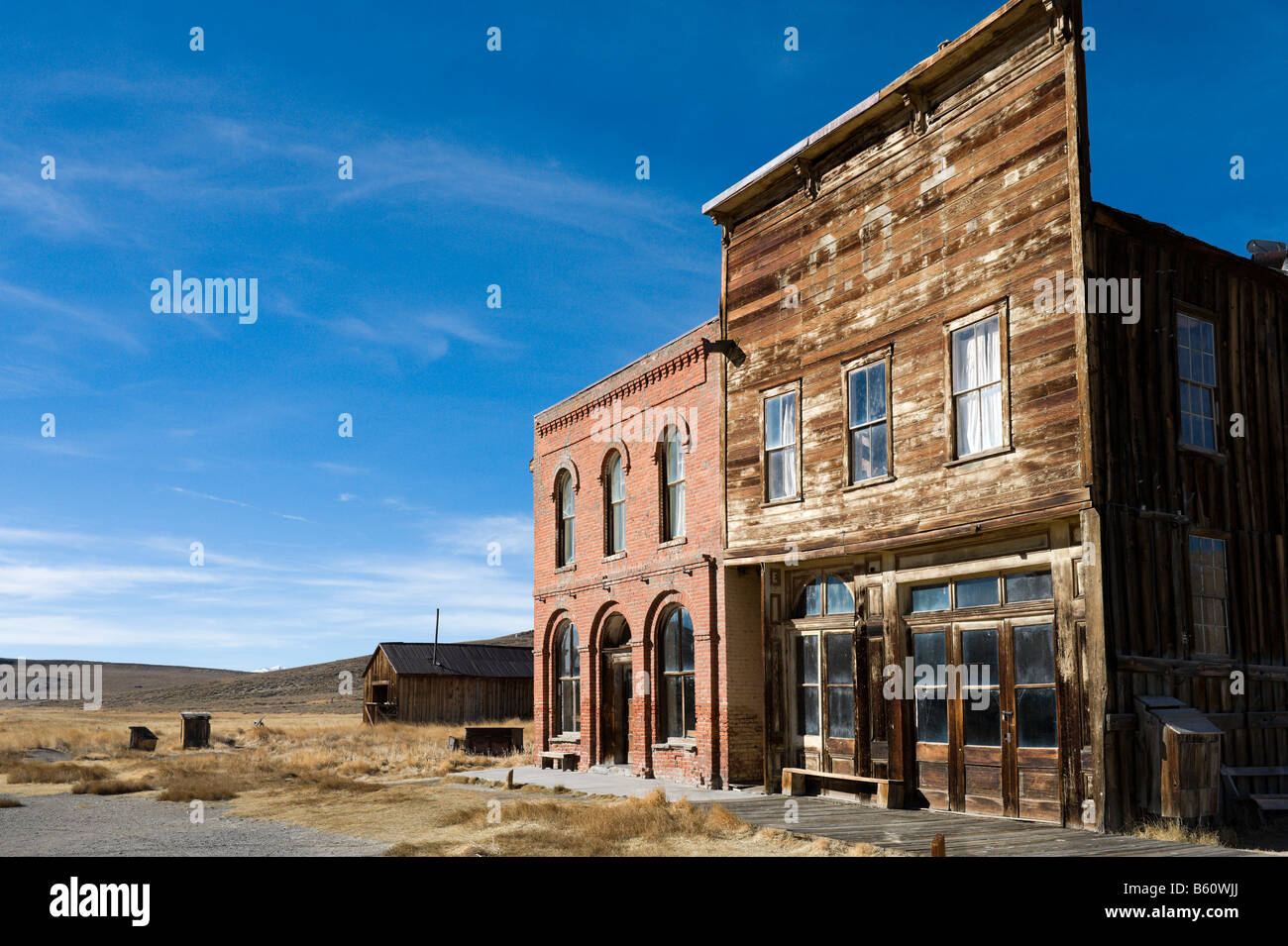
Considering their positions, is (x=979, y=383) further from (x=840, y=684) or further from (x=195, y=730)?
(x=195, y=730)

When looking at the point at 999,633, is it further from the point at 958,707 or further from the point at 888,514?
the point at 888,514

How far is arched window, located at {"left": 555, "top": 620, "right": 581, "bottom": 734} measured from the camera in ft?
78.1

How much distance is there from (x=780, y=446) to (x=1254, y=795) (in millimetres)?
8029

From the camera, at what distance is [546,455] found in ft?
83.3

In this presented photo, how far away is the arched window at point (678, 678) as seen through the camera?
19625 millimetres

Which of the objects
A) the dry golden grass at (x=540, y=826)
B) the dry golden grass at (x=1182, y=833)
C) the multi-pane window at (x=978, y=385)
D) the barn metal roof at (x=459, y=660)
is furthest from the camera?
the barn metal roof at (x=459, y=660)

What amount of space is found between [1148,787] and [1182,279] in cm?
647

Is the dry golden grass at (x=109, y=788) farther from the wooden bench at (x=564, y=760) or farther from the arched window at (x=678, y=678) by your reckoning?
the arched window at (x=678, y=678)

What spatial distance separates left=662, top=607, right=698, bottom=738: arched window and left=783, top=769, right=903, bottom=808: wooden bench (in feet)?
10.2

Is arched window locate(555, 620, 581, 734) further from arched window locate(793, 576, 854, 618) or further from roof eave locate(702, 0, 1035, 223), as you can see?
roof eave locate(702, 0, 1035, 223)

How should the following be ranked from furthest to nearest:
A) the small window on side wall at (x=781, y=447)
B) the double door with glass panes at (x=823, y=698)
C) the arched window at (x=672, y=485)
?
the arched window at (x=672, y=485), the small window on side wall at (x=781, y=447), the double door with glass panes at (x=823, y=698)

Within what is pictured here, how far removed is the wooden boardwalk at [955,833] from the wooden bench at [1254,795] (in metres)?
1.83

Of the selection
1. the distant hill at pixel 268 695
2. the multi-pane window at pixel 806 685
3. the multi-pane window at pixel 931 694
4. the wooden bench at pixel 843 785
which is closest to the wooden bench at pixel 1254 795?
the multi-pane window at pixel 931 694

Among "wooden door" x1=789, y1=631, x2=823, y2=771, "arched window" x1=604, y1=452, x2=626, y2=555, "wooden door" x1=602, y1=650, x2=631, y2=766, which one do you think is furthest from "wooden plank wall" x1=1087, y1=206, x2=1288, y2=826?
"wooden door" x1=602, y1=650, x2=631, y2=766
